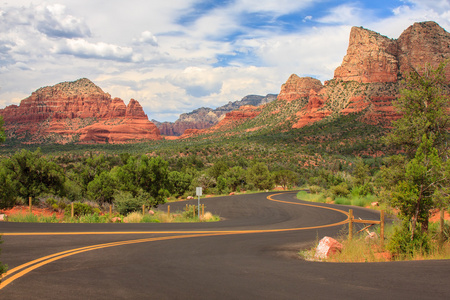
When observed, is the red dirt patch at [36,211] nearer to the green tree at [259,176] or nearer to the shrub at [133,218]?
Result: the shrub at [133,218]

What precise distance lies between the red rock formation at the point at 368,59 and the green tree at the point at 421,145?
3681 inches

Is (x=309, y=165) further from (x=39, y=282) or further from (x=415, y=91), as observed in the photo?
(x=39, y=282)

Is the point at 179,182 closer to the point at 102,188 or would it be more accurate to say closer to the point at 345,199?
the point at 102,188

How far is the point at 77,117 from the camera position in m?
176

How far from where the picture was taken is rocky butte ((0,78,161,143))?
156 meters

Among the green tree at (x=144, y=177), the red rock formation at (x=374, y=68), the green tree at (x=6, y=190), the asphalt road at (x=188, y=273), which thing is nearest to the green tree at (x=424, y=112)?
the asphalt road at (x=188, y=273)

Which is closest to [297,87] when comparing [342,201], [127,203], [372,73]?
[372,73]

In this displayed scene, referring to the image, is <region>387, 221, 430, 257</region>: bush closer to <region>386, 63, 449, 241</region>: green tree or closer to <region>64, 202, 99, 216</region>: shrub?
<region>386, 63, 449, 241</region>: green tree

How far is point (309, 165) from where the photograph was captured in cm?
7744

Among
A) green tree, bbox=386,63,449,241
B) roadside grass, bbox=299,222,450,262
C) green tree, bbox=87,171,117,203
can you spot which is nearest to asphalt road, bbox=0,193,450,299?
roadside grass, bbox=299,222,450,262

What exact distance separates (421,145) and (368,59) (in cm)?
10029

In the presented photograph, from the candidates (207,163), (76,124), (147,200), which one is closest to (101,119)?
(76,124)

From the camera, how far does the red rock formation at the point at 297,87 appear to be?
141750 mm

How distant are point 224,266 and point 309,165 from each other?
233 ft
